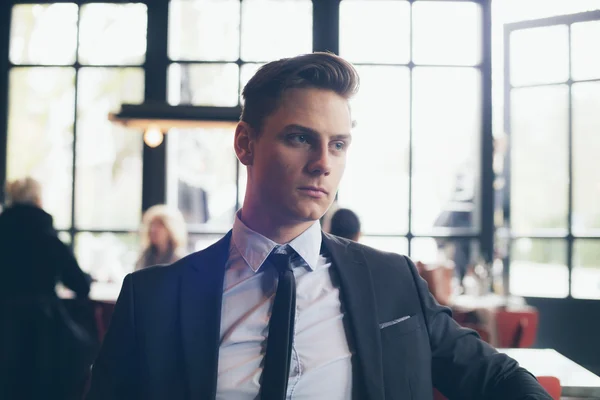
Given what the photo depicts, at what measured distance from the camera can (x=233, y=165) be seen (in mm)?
5500

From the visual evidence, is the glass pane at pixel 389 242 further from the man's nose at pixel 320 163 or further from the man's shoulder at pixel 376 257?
the man's nose at pixel 320 163

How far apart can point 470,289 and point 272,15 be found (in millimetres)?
2998

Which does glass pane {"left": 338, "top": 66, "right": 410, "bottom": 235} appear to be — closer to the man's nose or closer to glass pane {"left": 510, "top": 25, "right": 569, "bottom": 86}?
glass pane {"left": 510, "top": 25, "right": 569, "bottom": 86}

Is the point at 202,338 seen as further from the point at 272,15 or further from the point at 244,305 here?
the point at 272,15

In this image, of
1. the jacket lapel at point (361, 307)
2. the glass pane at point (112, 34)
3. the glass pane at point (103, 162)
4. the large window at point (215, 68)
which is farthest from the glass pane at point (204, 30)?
the jacket lapel at point (361, 307)

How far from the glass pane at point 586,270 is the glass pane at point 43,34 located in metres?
4.79

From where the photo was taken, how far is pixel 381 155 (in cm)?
552

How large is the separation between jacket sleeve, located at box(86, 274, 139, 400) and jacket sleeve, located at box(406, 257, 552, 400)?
64cm

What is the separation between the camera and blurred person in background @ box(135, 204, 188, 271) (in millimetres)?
4625

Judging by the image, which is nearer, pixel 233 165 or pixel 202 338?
pixel 202 338

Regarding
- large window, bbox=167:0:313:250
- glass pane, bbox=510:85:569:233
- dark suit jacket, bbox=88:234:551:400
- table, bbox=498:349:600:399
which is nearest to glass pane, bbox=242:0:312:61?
large window, bbox=167:0:313:250

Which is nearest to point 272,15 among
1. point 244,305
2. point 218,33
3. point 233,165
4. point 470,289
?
point 218,33

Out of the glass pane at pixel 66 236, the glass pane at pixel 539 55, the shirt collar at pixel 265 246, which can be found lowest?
the glass pane at pixel 66 236

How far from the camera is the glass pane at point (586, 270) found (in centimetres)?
506
